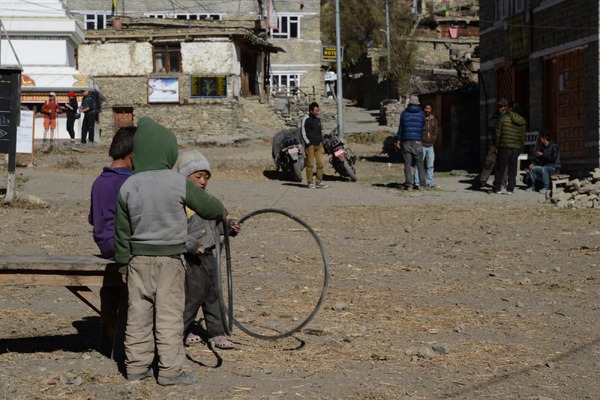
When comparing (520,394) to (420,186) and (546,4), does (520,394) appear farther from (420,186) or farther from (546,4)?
(546,4)

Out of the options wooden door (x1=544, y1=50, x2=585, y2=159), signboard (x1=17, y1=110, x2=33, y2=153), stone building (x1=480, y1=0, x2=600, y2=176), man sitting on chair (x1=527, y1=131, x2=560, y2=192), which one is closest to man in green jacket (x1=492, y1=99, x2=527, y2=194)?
man sitting on chair (x1=527, y1=131, x2=560, y2=192)

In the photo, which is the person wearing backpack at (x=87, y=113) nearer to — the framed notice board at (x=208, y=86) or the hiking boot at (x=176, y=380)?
the framed notice board at (x=208, y=86)

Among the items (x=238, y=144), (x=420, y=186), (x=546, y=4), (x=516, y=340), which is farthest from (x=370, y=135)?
(x=516, y=340)

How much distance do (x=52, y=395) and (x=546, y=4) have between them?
20.3 meters

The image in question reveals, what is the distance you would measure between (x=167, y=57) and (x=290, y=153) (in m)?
24.2

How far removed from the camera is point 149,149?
6.35 meters

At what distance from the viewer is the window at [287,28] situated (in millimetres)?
60594

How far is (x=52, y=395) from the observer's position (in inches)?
238

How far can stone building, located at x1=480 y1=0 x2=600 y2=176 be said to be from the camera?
71.3 ft

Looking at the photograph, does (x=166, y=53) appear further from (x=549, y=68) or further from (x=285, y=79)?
(x=549, y=68)

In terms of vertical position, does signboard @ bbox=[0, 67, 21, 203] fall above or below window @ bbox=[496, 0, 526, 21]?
below

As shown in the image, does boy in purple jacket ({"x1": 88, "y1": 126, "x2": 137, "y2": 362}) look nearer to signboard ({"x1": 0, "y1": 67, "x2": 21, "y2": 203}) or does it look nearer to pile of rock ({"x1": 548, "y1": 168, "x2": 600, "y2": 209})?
signboard ({"x1": 0, "y1": 67, "x2": 21, "y2": 203})

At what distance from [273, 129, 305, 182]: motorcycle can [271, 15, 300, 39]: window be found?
36.7 m

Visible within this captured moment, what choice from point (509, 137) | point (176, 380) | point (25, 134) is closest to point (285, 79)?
point (25, 134)
